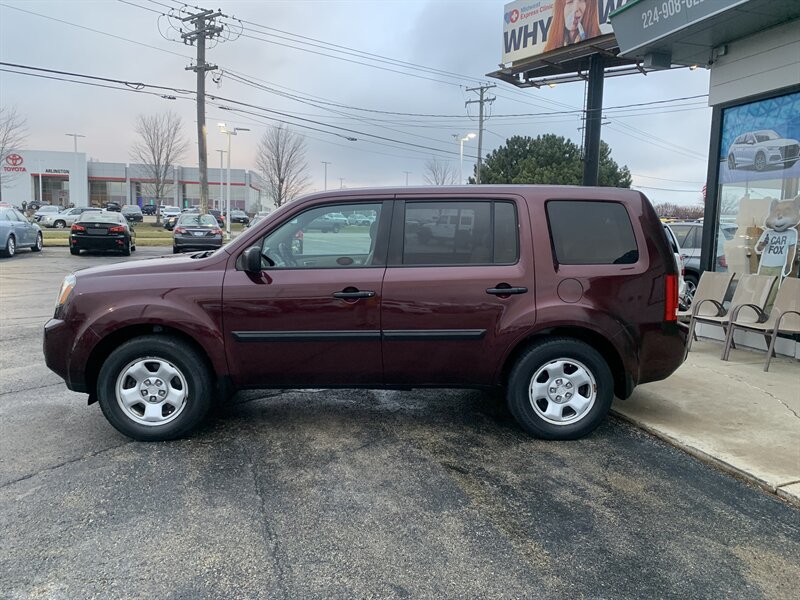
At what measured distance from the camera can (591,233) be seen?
15.0ft

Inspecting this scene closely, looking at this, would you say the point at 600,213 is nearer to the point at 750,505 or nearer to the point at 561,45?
the point at 750,505

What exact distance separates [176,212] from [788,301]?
55.6m

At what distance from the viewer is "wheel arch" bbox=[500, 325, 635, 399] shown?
4504 mm

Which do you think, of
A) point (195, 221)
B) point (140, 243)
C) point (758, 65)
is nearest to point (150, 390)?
point (758, 65)

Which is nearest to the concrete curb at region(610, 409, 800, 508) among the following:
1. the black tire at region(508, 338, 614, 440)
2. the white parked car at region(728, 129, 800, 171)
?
the black tire at region(508, 338, 614, 440)

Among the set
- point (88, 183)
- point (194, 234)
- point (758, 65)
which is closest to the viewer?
point (758, 65)

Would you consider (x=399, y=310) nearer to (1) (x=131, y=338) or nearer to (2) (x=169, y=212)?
(1) (x=131, y=338)

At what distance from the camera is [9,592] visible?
2646 mm

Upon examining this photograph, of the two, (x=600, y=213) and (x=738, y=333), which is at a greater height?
(x=600, y=213)

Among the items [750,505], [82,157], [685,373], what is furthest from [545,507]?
[82,157]

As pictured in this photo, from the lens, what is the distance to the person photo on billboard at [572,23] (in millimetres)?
18891

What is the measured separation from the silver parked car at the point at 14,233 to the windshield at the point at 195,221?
15.4ft

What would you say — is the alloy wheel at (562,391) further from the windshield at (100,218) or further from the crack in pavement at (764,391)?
the windshield at (100,218)

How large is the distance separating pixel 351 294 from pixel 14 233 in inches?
727
